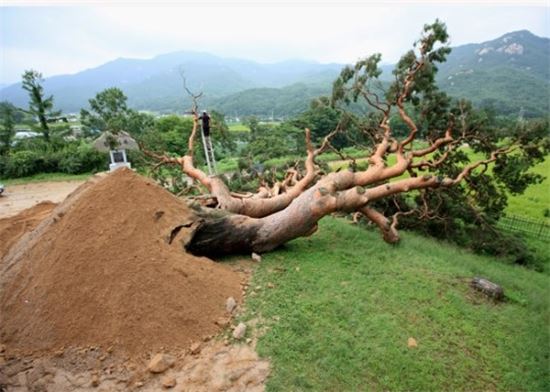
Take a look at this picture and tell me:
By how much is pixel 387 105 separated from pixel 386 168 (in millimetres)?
2192

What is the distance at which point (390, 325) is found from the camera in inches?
159

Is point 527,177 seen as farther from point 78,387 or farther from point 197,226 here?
point 78,387

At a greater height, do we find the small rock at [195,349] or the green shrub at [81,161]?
the small rock at [195,349]

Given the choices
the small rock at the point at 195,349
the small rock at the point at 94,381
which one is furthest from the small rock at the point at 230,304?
the small rock at the point at 94,381

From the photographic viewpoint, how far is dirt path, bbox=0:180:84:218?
10352mm

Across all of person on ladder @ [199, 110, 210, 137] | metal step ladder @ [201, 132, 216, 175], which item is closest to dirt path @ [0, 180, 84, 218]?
metal step ladder @ [201, 132, 216, 175]

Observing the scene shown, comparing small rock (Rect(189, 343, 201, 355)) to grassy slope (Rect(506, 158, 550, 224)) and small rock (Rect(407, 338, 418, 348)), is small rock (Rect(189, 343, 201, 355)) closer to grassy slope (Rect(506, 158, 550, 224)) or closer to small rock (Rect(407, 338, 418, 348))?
small rock (Rect(407, 338, 418, 348))

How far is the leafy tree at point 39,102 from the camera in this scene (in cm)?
1997

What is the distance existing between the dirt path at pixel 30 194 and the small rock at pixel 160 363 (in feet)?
29.6

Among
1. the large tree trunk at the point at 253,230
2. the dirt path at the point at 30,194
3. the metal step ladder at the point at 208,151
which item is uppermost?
the metal step ladder at the point at 208,151

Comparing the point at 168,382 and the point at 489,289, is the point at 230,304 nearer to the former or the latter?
the point at 168,382

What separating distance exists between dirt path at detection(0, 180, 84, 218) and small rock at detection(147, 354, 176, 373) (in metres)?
9.01

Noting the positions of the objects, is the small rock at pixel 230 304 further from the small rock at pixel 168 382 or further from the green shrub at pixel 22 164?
the green shrub at pixel 22 164

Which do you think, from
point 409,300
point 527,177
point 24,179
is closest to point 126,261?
point 409,300
